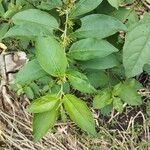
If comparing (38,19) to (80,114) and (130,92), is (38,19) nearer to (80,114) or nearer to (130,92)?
(80,114)

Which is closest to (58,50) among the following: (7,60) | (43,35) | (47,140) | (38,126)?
(43,35)

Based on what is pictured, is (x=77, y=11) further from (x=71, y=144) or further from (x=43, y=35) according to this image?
(x=71, y=144)

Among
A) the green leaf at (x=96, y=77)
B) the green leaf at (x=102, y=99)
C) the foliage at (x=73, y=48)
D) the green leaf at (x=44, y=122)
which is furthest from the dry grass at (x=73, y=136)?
the green leaf at (x=44, y=122)

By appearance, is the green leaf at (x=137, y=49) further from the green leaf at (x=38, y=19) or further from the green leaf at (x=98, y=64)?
the green leaf at (x=38, y=19)

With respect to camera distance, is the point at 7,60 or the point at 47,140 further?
the point at 7,60

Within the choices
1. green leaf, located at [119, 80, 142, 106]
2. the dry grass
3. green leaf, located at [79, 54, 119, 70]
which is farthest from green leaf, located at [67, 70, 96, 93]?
the dry grass
